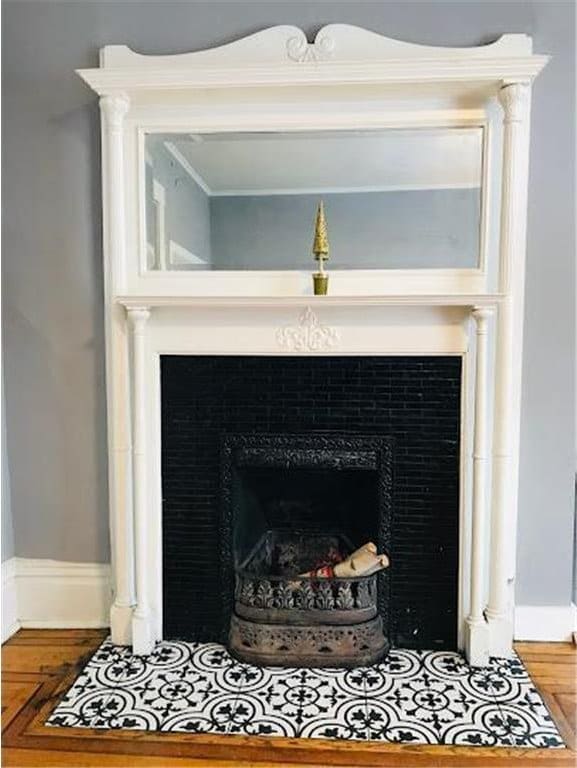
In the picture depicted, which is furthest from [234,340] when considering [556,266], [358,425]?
[556,266]

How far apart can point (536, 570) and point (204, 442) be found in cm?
133

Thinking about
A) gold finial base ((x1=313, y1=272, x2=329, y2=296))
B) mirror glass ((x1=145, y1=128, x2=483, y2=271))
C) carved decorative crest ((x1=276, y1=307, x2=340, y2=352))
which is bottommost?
carved decorative crest ((x1=276, y1=307, x2=340, y2=352))

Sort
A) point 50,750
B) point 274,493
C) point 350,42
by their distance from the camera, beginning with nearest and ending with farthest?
point 50,750 < point 350,42 < point 274,493

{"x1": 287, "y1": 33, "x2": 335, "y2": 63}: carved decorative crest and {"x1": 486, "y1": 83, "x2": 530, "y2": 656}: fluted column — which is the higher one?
{"x1": 287, "y1": 33, "x2": 335, "y2": 63}: carved decorative crest

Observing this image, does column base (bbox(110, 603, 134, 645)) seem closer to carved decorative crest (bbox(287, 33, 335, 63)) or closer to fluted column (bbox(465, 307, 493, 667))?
fluted column (bbox(465, 307, 493, 667))

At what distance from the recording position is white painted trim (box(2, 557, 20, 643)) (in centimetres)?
241

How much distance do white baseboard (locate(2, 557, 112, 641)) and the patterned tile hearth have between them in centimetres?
23

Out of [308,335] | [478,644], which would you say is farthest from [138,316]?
[478,644]

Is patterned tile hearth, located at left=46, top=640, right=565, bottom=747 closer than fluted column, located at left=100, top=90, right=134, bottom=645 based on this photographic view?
Yes

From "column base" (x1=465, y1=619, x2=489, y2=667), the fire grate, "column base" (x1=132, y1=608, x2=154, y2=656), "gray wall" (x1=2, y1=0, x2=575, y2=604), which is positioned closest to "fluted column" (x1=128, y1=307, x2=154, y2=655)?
"column base" (x1=132, y1=608, x2=154, y2=656)

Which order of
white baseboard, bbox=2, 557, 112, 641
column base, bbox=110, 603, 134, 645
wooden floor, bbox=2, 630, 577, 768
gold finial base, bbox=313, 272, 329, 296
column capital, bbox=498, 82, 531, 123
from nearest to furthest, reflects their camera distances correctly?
wooden floor, bbox=2, 630, 577, 768, column capital, bbox=498, 82, 531, 123, gold finial base, bbox=313, 272, 329, 296, column base, bbox=110, 603, 134, 645, white baseboard, bbox=2, 557, 112, 641

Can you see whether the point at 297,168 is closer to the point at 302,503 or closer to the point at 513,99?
the point at 513,99

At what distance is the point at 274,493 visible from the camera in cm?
247

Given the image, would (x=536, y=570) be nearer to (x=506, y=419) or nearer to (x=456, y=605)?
(x=456, y=605)
